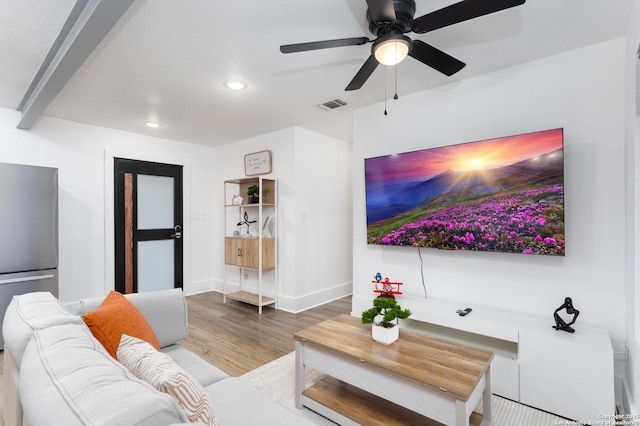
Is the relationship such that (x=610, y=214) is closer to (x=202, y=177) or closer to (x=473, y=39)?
(x=473, y=39)

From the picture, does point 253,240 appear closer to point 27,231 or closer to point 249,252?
point 249,252

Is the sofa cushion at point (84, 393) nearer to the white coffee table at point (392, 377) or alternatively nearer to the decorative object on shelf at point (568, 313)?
the white coffee table at point (392, 377)

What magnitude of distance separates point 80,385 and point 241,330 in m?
2.87

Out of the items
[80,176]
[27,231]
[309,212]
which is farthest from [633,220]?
[80,176]

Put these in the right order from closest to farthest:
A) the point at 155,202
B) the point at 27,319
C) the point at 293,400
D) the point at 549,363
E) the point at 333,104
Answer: the point at 27,319, the point at 549,363, the point at 293,400, the point at 333,104, the point at 155,202

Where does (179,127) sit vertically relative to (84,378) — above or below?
above

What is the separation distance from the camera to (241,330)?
3.46m

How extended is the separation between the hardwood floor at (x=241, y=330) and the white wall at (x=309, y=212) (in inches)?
12.1

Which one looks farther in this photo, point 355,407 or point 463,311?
point 463,311

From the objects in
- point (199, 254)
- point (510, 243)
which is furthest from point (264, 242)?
point (510, 243)

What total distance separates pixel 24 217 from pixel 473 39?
4.24 meters

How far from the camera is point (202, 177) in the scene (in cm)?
522

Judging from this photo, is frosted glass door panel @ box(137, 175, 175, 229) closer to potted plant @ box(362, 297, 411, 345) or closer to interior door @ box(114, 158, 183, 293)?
interior door @ box(114, 158, 183, 293)

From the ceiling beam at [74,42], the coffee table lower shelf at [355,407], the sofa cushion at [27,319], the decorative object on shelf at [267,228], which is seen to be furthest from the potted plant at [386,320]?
the decorative object on shelf at [267,228]
